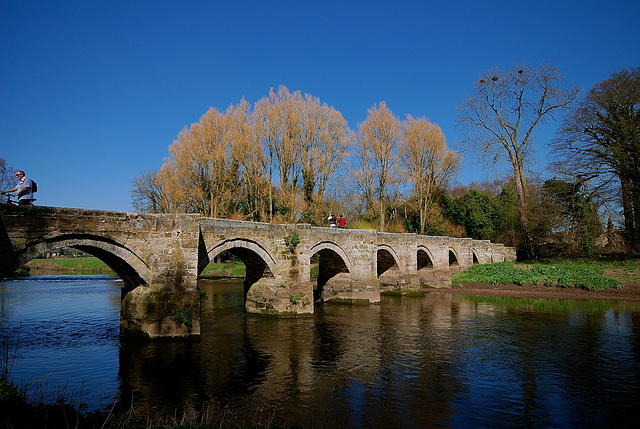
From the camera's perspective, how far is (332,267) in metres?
21.0

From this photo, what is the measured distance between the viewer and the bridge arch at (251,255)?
13.6m

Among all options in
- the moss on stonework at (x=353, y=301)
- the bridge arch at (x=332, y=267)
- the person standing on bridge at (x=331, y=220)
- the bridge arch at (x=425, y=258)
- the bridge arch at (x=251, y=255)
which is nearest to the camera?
the bridge arch at (x=251, y=255)

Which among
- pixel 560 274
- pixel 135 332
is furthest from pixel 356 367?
pixel 560 274

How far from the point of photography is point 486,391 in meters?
8.41

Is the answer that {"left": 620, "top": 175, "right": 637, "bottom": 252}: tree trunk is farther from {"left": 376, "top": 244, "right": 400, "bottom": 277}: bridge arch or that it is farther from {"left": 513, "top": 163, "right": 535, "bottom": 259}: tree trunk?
{"left": 376, "top": 244, "right": 400, "bottom": 277}: bridge arch

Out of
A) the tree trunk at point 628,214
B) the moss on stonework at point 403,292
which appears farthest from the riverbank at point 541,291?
the tree trunk at point 628,214

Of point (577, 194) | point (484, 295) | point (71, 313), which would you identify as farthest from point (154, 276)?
point (577, 194)

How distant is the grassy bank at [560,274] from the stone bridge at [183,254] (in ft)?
34.6

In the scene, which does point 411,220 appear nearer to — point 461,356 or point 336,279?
point 336,279

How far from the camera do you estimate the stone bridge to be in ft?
30.5

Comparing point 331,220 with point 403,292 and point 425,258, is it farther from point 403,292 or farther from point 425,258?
point 425,258

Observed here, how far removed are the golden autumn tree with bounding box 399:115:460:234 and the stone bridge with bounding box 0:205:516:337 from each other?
12.9 meters

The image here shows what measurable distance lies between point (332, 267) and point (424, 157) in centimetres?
1574

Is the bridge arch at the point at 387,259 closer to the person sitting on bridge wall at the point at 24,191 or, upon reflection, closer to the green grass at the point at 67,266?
the person sitting on bridge wall at the point at 24,191
